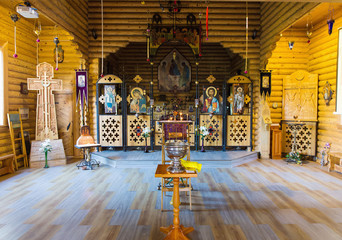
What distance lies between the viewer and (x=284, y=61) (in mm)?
8844

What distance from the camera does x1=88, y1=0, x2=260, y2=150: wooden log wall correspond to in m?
8.26

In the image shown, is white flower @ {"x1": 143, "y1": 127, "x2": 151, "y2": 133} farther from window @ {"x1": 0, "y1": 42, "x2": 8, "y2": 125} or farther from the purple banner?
window @ {"x1": 0, "y1": 42, "x2": 8, "y2": 125}

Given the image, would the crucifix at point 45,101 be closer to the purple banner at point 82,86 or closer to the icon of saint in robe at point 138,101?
the purple banner at point 82,86

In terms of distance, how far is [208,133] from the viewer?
8.22 meters

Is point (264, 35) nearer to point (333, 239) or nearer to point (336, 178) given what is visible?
point (336, 178)

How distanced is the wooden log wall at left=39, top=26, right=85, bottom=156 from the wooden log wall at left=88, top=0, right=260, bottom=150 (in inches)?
29.2

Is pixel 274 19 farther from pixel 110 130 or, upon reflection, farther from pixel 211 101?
pixel 110 130

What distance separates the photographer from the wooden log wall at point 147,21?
8.26 metres

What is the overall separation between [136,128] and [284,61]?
6.24 meters

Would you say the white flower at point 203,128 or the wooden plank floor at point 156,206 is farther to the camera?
the white flower at point 203,128

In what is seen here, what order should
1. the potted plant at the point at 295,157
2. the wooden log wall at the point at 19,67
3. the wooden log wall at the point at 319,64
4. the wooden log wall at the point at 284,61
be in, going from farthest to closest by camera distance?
the wooden log wall at the point at 284,61
the potted plant at the point at 295,157
the wooden log wall at the point at 319,64
the wooden log wall at the point at 19,67

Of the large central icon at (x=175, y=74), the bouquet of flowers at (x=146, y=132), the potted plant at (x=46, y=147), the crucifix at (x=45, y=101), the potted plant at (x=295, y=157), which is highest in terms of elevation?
A: the large central icon at (x=175, y=74)

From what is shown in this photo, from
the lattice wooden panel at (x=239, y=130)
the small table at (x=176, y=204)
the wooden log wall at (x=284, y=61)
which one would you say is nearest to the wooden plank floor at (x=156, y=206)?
the small table at (x=176, y=204)

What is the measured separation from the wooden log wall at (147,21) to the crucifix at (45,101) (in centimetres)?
153
